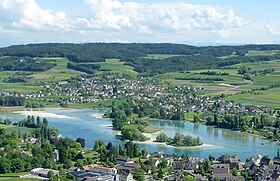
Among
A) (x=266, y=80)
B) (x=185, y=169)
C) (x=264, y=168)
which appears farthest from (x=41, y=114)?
(x=266, y=80)

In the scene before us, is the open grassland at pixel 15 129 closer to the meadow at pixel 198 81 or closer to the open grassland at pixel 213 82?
the meadow at pixel 198 81

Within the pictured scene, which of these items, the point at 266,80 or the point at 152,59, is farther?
the point at 152,59

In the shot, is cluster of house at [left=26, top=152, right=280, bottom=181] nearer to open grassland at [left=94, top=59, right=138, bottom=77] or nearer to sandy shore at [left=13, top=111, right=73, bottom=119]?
sandy shore at [left=13, top=111, right=73, bottom=119]

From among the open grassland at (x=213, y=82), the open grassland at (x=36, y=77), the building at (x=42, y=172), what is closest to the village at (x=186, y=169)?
the building at (x=42, y=172)

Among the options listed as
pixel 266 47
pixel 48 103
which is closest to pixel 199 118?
pixel 48 103

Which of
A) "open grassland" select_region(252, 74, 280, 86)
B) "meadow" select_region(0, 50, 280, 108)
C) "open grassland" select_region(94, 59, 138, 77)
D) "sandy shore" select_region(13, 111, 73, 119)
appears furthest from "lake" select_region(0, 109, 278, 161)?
"open grassland" select_region(94, 59, 138, 77)

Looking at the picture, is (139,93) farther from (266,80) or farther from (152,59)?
(152,59)
